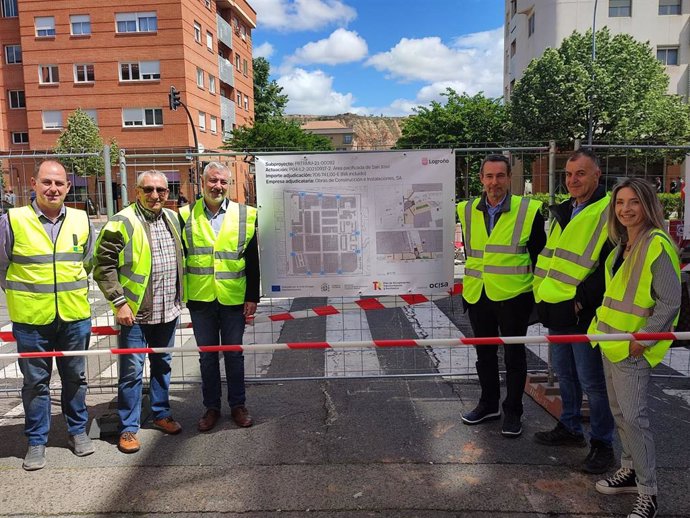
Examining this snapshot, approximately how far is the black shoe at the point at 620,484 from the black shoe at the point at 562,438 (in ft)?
1.99

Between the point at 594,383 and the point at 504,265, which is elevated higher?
the point at 504,265

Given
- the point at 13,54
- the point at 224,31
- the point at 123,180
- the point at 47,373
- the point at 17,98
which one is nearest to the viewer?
the point at 47,373

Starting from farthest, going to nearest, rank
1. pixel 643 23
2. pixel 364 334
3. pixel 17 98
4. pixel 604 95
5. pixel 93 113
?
pixel 643 23, pixel 17 98, pixel 93 113, pixel 604 95, pixel 364 334

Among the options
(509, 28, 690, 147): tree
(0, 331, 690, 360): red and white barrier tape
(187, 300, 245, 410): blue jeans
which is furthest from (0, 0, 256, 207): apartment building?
(0, 331, 690, 360): red and white barrier tape

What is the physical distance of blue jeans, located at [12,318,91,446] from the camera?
3713 millimetres

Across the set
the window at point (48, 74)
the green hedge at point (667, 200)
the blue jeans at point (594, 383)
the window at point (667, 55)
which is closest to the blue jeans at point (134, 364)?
the blue jeans at point (594, 383)

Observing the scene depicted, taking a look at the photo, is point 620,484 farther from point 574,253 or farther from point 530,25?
point 530,25

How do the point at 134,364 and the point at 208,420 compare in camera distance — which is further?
the point at 208,420

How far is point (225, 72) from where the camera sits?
4544 centimetres

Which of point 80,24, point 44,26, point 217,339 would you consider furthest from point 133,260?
point 44,26

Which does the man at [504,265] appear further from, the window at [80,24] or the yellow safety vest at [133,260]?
the window at [80,24]

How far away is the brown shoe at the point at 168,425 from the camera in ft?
13.8

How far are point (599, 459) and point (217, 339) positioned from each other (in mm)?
2881

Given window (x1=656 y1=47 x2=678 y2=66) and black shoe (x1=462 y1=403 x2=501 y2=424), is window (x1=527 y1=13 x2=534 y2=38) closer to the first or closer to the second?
window (x1=656 y1=47 x2=678 y2=66)
